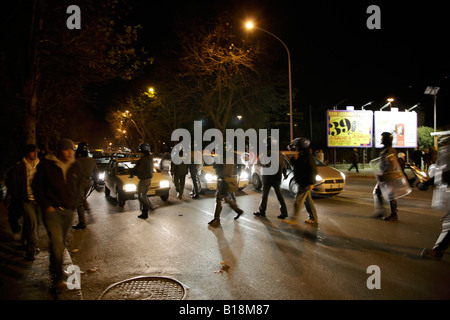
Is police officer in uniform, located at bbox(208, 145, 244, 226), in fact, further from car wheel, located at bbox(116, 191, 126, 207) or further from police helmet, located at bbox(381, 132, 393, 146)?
car wheel, located at bbox(116, 191, 126, 207)

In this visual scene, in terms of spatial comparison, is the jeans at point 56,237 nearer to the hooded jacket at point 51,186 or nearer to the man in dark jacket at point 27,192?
the hooded jacket at point 51,186

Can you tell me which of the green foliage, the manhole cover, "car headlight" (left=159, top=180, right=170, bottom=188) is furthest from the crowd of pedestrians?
the green foliage

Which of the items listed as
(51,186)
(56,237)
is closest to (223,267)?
(56,237)

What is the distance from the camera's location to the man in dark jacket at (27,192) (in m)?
5.03

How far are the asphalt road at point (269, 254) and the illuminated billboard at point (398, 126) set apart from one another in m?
16.2

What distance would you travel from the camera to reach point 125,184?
368 inches

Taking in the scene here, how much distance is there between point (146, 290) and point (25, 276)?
6.34ft

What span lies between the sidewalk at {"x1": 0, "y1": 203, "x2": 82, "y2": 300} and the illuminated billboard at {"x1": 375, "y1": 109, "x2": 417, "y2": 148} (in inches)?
905

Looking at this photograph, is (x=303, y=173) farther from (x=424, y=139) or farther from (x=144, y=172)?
(x=424, y=139)

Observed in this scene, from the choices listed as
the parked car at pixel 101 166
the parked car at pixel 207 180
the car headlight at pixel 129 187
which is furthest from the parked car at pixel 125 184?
the parked car at pixel 101 166

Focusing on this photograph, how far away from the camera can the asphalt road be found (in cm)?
383

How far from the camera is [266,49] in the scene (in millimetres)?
23547

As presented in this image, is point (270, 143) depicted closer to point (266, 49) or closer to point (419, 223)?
point (419, 223)
